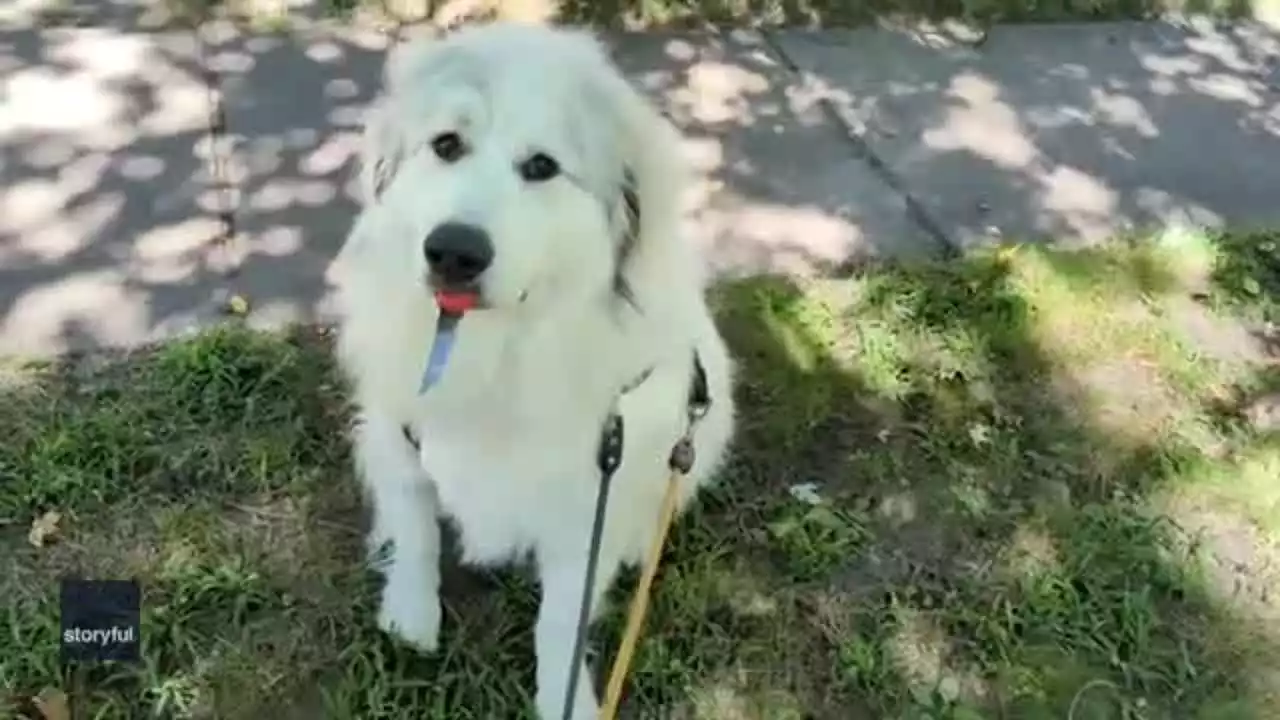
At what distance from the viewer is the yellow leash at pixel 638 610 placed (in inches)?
111

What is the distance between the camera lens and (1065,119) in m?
5.12

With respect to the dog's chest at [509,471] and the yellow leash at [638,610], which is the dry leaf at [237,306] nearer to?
the dog's chest at [509,471]

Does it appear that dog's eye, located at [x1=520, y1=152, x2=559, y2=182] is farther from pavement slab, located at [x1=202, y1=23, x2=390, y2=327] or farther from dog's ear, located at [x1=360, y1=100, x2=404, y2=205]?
pavement slab, located at [x1=202, y1=23, x2=390, y2=327]

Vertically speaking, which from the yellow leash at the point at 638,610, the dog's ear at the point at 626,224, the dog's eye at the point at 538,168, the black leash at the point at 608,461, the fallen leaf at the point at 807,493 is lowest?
the fallen leaf at the point at 807,493

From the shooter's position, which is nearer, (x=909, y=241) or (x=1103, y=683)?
(x=1103, y=683)

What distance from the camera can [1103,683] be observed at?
314cm

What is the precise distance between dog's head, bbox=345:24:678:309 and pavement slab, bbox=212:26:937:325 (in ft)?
4.48

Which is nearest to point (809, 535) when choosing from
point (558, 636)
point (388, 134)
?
point (558, 636)

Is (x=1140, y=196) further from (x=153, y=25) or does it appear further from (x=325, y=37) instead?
(x=153, y=25)

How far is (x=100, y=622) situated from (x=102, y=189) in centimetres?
174

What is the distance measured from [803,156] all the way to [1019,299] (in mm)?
929

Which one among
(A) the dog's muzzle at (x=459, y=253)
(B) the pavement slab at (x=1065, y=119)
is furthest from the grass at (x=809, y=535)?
(A) the dog's muzzle at (x=459, y=253)

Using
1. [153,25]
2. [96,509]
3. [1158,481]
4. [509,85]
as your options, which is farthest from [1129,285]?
[153,25]

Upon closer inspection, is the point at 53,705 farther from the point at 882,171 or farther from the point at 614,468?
the point at 882,171
